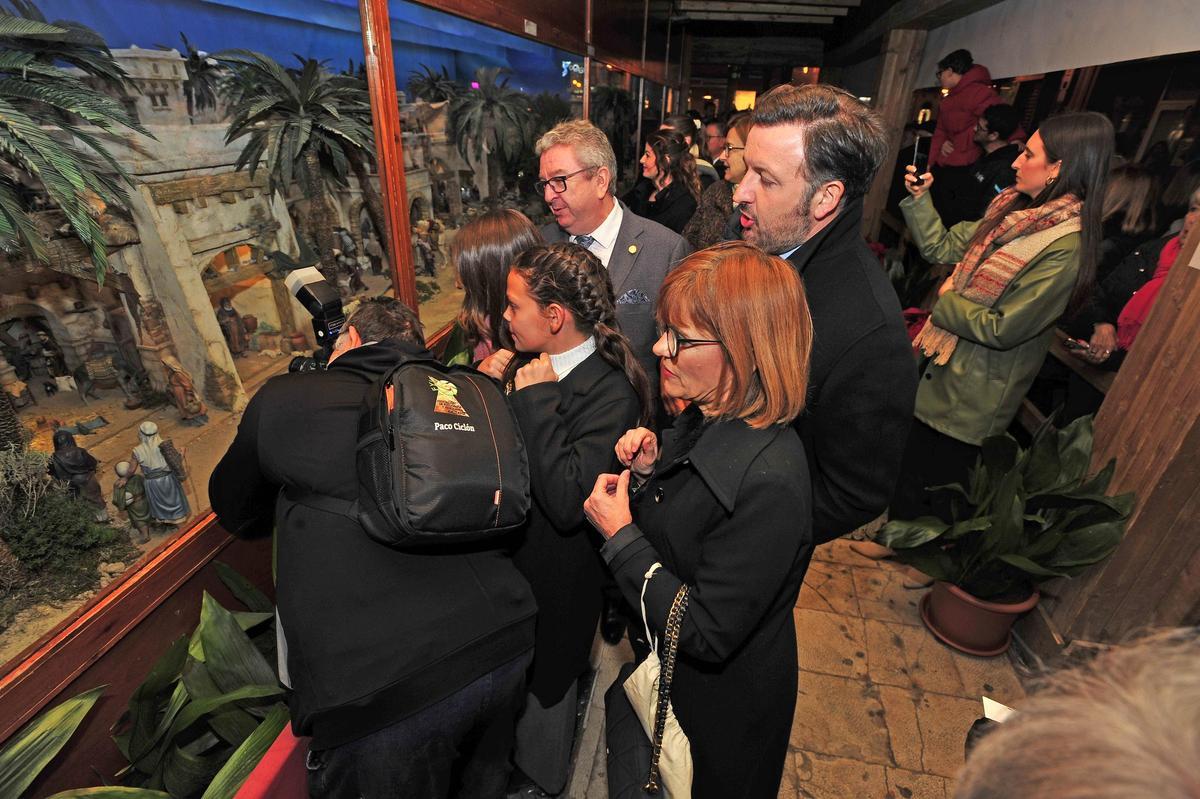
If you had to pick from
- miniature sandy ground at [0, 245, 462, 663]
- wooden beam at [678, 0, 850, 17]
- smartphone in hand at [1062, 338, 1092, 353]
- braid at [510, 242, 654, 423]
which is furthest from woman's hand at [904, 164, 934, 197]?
wooden beam at [678, 0, 850, 17]

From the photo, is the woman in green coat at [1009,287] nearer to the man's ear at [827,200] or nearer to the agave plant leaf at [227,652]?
the man's ear at [827,200]

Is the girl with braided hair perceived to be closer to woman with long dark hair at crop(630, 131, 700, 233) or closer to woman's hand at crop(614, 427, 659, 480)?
woman's hand at crop(614, 427, 659, 480)

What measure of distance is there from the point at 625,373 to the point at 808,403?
532mm

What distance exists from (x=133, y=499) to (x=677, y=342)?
5.11ft

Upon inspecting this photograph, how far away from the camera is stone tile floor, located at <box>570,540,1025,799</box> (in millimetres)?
2213

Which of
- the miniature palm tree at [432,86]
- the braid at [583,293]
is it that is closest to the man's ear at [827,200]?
the braid at [583,293]

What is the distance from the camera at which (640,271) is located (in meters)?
2.60

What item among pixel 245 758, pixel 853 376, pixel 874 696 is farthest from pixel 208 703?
pixel 874 696

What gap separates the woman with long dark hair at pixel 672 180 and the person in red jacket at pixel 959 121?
260cm

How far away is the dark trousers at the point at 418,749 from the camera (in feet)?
4.40

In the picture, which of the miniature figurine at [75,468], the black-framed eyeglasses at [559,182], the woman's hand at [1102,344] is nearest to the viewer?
the miniature figurine at [75,468]

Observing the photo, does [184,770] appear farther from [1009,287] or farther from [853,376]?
[1009,287]

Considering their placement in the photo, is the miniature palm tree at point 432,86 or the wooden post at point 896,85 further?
the wooden post at point 896,85

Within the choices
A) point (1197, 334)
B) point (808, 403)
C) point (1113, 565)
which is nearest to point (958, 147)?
point (1197, 334)
